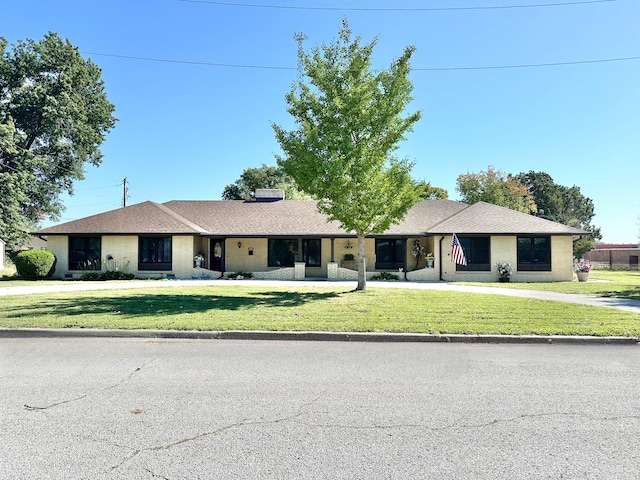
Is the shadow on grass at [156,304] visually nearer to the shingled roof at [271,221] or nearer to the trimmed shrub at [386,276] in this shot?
the trimmed shrub at [386,276]

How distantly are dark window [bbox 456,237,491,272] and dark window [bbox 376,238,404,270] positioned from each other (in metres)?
3.70

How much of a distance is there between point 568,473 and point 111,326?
8249 mm

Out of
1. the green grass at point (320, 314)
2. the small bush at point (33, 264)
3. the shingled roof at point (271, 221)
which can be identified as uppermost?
the shingled roof at point (271, 221)

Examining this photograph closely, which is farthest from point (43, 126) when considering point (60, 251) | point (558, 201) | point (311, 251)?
point (558, 201)

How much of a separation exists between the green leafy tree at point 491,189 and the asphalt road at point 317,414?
145 ft

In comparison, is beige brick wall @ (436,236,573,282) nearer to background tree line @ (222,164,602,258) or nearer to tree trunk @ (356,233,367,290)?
tree trunk @ (356,233,367,290)

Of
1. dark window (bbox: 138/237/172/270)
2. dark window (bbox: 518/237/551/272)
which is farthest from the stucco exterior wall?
dark window (bbox: 518/237/551/272)

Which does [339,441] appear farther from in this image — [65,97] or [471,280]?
[65,97]

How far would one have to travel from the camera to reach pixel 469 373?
5.91m

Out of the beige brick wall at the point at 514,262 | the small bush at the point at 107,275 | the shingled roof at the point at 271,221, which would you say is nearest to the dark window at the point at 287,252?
the shingled roof at the point at 271,221

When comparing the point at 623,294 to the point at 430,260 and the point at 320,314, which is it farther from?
the point at 320,314

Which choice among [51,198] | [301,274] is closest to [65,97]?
[51,198]

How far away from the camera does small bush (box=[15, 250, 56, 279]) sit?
22.5 metres

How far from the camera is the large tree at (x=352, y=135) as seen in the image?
1425cm
